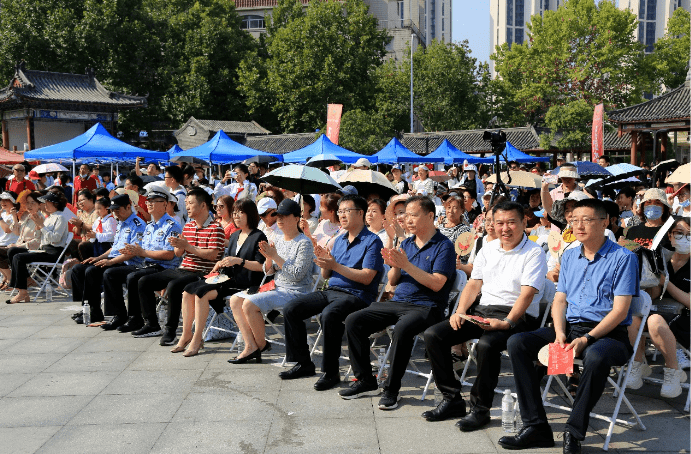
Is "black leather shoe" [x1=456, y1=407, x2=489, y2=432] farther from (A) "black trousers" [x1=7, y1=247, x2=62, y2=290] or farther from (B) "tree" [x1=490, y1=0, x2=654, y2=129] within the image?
(B) "tree" [x1=490, y1=0, x2=654, y2=129]

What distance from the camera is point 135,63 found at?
127 ft

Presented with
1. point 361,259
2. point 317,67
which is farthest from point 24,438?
point 317,67

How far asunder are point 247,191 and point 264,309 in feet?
24.7

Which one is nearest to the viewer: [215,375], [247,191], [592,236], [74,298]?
[592,236]

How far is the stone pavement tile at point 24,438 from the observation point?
3936mm

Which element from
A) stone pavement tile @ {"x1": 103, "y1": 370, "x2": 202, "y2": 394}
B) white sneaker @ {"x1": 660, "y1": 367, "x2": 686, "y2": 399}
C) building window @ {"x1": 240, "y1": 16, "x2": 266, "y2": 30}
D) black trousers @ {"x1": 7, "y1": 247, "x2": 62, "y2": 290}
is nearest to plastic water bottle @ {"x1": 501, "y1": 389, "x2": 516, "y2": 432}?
white sneaker @ {"x1": 660, "y1": 367, "x2": 686, "y2": 399}

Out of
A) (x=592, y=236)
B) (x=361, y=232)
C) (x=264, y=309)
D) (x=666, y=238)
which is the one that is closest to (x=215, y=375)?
(x=264, y=309)

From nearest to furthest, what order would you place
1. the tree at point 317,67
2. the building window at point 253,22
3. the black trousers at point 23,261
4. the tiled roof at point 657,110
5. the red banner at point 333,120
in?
the black trousers at point 23,261 < the red banner at point 333,120 < the tiled roof at point 657,110 < the tree at point 317,67 < the building window at point 253,22

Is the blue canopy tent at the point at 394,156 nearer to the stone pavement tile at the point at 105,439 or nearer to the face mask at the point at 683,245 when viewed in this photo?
the face mask at the point at 683,245

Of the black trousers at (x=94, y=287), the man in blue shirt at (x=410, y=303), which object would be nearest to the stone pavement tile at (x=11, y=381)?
the black trousers at (x=94, y=287)

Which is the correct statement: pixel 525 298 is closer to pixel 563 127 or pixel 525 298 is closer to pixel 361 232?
pixel 361 232

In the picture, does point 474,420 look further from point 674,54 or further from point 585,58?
point 674,54

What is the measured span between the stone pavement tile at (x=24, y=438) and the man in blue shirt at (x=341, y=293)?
183cm

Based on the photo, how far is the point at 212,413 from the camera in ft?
14.8
